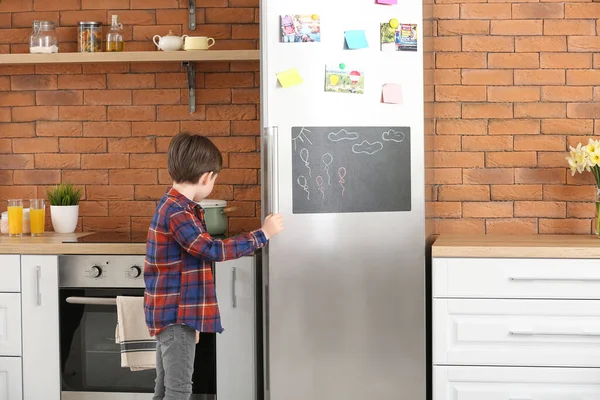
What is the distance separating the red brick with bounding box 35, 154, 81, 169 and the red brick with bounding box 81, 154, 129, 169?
0.11ft

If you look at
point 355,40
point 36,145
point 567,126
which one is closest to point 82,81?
point 36,145

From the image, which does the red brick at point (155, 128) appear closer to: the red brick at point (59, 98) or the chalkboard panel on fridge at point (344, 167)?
the red brick at point (59, 98)

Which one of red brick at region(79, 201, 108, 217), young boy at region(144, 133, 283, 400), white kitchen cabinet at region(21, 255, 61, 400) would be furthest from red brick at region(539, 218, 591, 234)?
white kitchen cabinet at region(21, 255, 61, 400)

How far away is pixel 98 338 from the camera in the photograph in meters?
3.40

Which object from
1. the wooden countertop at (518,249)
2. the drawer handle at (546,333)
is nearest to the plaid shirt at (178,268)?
the wooden countertop at (518,249)

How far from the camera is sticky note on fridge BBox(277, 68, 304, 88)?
10.1 feet

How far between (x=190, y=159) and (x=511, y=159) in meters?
1.57

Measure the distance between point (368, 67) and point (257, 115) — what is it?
872mm

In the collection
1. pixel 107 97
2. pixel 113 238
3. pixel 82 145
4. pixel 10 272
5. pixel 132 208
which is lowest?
pixel 10 272

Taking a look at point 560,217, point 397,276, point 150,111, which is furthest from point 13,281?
point 560,217

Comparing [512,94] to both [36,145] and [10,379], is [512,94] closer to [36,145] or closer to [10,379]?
[36,145]

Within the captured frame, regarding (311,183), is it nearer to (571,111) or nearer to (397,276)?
(397,276)

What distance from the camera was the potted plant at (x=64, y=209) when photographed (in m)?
3.78

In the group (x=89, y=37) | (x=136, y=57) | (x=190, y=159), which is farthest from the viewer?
(x=89, y=37)
